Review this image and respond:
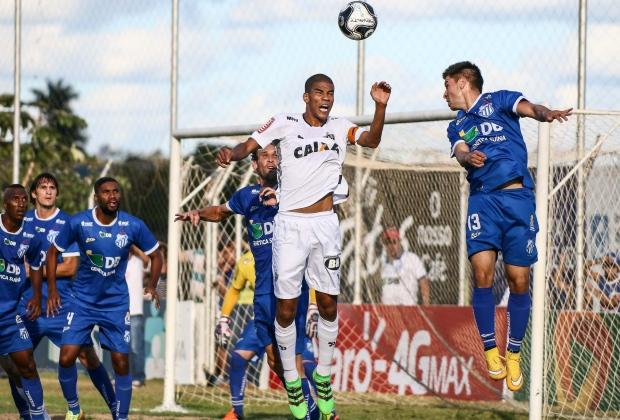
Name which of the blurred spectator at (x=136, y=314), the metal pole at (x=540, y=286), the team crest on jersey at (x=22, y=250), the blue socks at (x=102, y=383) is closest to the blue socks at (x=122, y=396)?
the blue socks at (x=102, y=383)

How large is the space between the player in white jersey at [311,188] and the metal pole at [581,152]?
4.05 metres

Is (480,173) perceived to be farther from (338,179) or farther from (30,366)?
(30,366)

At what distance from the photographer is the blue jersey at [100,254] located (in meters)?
12.7

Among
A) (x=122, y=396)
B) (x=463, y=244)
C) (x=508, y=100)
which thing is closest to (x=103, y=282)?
(x=122, y=396)

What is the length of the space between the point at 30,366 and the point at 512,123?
5209mm

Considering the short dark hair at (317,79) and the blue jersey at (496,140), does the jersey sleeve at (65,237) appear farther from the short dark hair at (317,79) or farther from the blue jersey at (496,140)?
the blue jersey at (496,140)

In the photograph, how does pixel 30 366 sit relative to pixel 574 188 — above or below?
below

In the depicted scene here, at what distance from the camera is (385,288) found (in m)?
18.1

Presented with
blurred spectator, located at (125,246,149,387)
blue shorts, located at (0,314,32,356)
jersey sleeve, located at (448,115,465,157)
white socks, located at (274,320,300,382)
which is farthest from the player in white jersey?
blurred spectator, located at (125,246,149,387)

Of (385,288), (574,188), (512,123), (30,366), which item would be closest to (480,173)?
(512,123)

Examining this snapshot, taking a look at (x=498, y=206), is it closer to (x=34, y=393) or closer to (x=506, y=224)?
(x=506, y=224)

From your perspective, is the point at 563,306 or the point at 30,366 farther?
the point at 563,306

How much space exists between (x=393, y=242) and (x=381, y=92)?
23.9ft

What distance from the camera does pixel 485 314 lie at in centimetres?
1096
